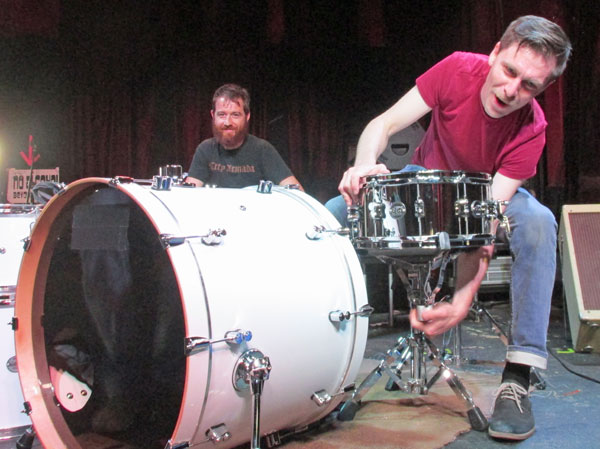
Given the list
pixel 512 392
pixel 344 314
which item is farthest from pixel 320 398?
pixel 512 392

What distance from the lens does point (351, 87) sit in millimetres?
4617

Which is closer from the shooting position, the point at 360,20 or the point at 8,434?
the point at 8,434

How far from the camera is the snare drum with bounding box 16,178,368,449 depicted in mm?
1242

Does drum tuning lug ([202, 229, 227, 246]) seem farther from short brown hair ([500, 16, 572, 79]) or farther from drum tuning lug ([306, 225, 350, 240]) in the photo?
short brown hair ([500, 16, 572, 79])

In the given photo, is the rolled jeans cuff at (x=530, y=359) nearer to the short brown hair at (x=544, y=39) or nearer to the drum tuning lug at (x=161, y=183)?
the short brown hair at (x=544, y=39)

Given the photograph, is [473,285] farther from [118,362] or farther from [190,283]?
[118,362]

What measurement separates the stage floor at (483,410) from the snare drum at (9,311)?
0.22 feet

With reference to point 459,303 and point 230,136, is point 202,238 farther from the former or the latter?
point 230,136

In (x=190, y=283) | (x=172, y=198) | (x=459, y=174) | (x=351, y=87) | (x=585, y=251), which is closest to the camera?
(x=190, y=283)

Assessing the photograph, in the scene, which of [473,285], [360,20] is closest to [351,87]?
[360,20]

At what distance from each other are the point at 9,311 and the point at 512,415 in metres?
1.59

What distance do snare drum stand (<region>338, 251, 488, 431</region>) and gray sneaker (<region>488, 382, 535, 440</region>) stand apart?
70 mm

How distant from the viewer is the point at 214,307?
1.24 m

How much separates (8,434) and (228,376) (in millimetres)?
941
